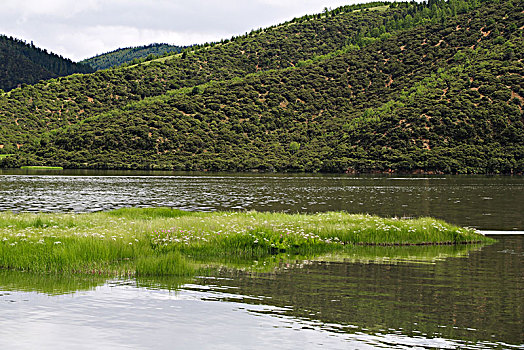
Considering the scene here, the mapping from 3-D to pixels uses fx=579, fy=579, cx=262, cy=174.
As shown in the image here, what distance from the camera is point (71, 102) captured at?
624 ft

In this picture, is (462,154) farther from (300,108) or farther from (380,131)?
(300,108)

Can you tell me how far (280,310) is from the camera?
15109mm

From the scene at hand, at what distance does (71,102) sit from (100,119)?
2391cm

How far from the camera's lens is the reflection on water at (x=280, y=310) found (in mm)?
12461

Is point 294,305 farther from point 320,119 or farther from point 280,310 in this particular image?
point 320,119

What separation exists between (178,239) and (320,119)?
155 m

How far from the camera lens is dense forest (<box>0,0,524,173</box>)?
137 meters

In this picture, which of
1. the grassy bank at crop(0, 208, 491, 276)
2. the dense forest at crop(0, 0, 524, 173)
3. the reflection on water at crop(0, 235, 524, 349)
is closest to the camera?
the reflection on water at crop(0, 235, 524, 349)

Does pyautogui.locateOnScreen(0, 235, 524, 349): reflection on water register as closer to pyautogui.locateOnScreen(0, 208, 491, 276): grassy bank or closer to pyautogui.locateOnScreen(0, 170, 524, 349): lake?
pyautogui.locateOnScreen(0, 170, 524, 349): lake

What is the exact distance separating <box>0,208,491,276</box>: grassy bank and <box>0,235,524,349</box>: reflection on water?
56.9 inches

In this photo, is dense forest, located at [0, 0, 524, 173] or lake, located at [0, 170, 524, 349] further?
dense forest, located at [0, 0, 524, 173]

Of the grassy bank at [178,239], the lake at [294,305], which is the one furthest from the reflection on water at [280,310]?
the grassy bank at [178,239]

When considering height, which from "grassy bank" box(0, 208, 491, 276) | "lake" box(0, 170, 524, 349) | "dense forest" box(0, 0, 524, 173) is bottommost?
"lake" box(0, 170, 524, 349)

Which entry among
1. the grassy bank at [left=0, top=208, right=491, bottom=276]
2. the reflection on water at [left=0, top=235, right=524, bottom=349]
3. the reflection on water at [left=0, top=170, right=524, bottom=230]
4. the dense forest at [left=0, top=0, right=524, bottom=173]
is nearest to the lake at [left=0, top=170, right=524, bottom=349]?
the reflection on water at [left=0, top=235, right=524, bottom=349]
